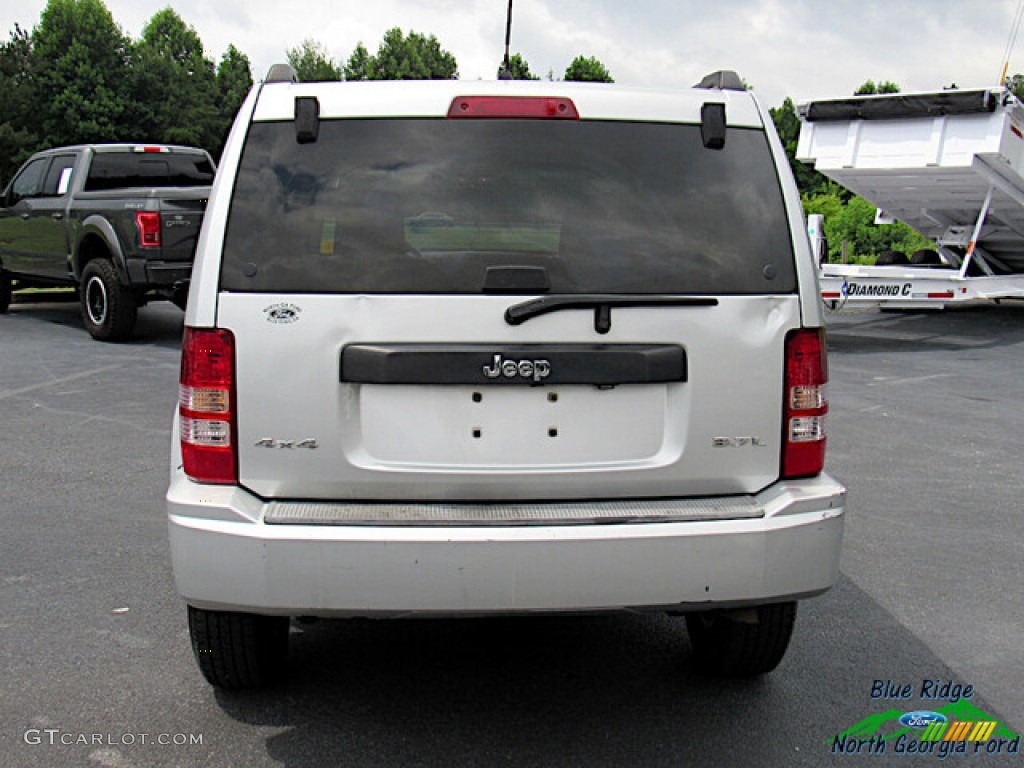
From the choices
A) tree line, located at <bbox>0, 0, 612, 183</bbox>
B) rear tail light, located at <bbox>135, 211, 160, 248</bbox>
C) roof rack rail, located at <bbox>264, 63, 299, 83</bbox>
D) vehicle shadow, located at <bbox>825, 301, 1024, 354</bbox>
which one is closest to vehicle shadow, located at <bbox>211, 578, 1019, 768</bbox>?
roof rack rail, located at <bbox>264, 63, 299, 83</bbox>

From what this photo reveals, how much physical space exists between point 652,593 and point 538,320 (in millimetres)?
814

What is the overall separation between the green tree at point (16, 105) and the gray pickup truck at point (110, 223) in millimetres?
33716

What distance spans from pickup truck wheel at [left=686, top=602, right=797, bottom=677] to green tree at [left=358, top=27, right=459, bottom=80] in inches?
3382

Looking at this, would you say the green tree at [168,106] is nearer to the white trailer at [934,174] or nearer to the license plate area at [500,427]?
the white trailer at [934,174]

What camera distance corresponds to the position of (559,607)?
2928mm

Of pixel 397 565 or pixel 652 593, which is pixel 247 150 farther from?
pixel 652 593

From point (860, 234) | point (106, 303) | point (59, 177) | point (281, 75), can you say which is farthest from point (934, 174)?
point (860, 234)

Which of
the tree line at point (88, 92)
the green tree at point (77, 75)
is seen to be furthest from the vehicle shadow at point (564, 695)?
the green tree at point (77, 75)

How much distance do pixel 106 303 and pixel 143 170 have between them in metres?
1.81

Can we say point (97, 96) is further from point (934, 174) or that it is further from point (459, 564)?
point (459, 564)

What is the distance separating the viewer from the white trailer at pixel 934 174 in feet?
40.8

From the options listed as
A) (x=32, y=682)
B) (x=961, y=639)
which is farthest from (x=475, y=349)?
(x=961, y=639)

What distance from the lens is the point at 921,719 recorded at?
352 cm

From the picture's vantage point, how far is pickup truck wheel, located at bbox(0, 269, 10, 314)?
1459cm
